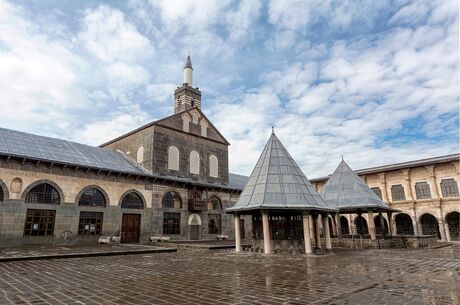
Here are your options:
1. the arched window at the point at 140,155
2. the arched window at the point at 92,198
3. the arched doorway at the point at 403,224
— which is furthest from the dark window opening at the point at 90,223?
the arched doorway at the point at 403,224

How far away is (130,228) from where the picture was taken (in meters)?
22.9

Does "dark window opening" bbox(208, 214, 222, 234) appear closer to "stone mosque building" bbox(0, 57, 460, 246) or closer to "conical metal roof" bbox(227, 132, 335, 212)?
"stone mosque building" bbox(0, 57, 460, 246)

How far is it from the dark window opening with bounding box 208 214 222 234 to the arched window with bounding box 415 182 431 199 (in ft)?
69.4

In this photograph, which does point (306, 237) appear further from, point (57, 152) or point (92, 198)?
point (57, 152)

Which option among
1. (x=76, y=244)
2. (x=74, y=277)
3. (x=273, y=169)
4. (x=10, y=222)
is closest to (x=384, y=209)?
(x=273, y=169)

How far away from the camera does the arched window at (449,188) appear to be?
30.3 meters

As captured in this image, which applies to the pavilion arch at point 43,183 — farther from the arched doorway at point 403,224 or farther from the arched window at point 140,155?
the arched doorway at point 403,224

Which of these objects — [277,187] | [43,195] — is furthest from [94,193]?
[277,187]

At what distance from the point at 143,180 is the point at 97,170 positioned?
377 centimetres

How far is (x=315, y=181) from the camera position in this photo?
136 feet

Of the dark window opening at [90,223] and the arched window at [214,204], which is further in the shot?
the arched window at [214,204]

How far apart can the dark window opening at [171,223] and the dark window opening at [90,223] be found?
522cm

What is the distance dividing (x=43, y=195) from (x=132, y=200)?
239 inches

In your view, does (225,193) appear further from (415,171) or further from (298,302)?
(298,302)
